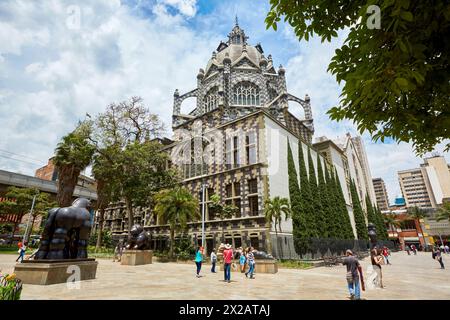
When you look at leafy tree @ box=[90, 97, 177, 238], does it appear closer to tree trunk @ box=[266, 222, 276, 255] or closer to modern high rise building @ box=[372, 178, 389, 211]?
tree trunk @ box=[266, 222, 276, 255]

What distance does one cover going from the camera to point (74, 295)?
806 cm

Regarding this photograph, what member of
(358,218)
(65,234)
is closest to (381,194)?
(358,218)

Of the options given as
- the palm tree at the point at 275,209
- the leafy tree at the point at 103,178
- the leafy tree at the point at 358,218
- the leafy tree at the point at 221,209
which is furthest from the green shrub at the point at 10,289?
the leafy tree at the point at 358,218

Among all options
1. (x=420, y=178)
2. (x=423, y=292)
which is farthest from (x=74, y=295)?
(x=420, y=178)

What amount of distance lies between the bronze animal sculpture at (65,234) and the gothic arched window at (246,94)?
35417 millimetres

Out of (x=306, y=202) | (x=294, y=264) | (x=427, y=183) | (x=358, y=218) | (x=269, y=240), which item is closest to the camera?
(x=294, y=264)

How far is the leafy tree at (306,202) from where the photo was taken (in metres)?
28.2

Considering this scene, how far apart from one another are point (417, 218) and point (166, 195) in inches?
3142

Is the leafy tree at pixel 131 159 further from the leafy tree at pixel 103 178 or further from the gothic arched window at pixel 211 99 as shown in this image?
the gothic arched window at pixel 211 99

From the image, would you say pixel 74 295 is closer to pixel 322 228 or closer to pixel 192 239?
pixel 192 239

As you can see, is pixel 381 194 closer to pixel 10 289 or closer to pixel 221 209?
pixel 221 209

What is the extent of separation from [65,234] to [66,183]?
23.8m

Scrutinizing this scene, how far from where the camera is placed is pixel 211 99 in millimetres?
46062

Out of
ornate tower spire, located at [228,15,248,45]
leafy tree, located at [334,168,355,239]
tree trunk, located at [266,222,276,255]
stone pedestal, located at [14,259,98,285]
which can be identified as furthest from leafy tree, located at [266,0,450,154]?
ornate tower spire, located at [228,15,248,45]
